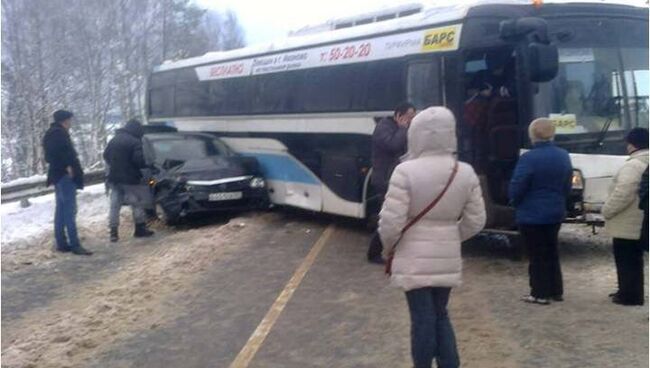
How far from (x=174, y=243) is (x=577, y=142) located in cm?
673

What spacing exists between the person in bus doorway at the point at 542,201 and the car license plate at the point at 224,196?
8.34 metres

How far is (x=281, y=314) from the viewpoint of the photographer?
903cm

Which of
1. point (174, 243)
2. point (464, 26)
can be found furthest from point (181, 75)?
point (464, 26)

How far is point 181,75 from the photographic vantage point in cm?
2152

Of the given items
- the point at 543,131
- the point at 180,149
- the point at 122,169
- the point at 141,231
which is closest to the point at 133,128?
the point at 122,169

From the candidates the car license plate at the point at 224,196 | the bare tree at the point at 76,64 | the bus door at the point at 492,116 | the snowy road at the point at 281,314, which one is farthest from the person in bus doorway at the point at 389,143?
the bare tree at the point at 76,64

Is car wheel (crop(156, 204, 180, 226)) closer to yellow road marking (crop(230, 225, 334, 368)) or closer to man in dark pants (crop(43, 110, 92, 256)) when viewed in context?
man in dark pants (crop(43, 110, 92, 256))

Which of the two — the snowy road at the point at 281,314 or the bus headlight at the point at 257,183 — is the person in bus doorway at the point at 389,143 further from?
the bus headlight at the point at 257,183

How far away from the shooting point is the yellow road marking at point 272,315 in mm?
7493

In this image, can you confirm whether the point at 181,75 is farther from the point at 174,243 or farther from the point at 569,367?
the point at 569,367

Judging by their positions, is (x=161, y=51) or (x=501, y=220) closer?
(x=501, y=220)

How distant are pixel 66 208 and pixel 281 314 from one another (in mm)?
5695

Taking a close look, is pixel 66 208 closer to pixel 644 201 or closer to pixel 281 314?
pixel 281 314

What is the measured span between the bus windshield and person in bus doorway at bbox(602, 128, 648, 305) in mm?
2561
